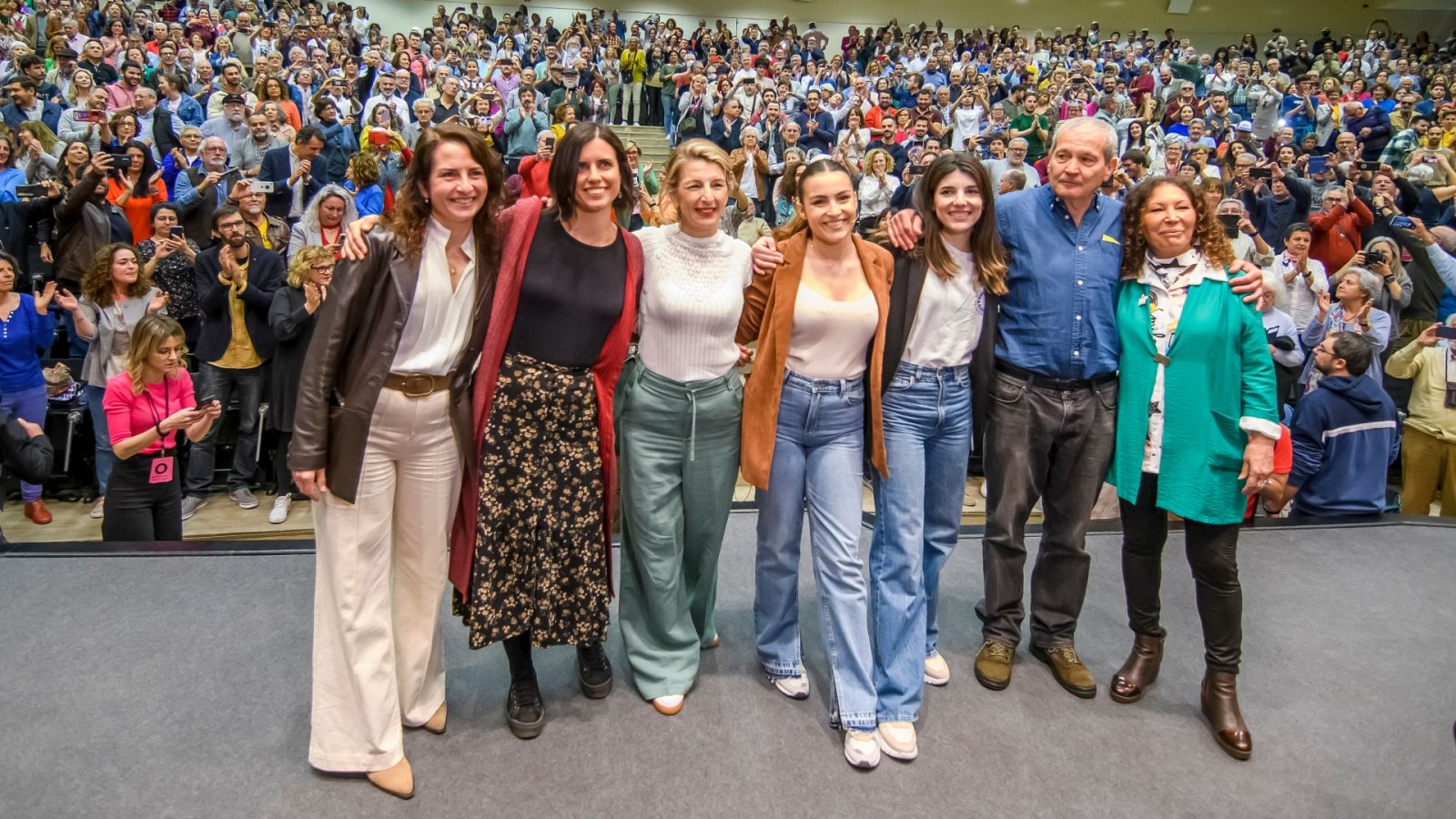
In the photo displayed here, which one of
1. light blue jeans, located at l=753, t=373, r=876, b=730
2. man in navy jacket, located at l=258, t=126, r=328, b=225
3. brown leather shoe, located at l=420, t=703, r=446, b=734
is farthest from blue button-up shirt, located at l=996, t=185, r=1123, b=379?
man in navy jacket, located at l=258, t=126, r=328, b=225

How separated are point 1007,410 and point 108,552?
126 inches

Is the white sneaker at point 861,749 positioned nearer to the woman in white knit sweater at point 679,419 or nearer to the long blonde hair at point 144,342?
the woman in white knit sweater at point 679,419

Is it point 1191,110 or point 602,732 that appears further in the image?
point 1191,110

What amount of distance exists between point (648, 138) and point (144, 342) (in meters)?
9.72

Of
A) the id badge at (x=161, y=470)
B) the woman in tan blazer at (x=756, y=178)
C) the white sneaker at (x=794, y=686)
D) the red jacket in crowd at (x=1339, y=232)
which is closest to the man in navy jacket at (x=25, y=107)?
the id badge at (x=161, y=470)

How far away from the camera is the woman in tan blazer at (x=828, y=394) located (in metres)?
2.22

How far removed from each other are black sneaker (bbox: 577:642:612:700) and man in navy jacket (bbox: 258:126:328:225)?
16.7 feet

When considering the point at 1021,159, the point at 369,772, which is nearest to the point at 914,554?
the point at 369,772

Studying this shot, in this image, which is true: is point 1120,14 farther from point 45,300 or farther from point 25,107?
point 45,300

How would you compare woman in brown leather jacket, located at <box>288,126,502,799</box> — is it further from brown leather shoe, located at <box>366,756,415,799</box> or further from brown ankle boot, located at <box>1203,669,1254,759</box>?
brown ankle boot, located at <box>1203,669,1254,759</box>

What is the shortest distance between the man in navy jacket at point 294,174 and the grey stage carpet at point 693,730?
12.6ft

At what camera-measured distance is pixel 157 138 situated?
7.19 metres

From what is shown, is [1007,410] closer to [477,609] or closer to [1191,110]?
[477,609]

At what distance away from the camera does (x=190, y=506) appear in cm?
483
